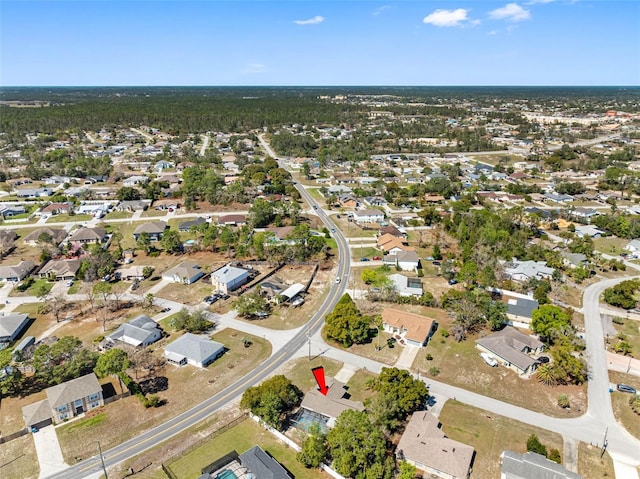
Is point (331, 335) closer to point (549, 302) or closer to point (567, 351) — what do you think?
point (567, 351)

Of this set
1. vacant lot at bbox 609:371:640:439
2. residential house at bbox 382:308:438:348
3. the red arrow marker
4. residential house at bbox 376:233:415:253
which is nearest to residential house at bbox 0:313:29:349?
the red arrow marker


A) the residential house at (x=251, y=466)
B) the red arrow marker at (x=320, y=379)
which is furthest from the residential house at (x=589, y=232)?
the residential house at (x=251, y=466)

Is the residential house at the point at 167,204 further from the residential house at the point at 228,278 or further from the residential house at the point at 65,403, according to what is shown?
the residential house at the point at 65,403

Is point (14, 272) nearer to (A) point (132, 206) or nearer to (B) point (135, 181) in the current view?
(A) point (132, 206)

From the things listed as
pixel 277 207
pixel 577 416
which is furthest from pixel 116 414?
pixel 277 207

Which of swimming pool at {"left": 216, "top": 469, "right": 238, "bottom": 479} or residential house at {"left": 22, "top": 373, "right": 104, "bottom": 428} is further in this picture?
residential house at {"left": 22, "top": 373, "right": 104, "bottom": 428}

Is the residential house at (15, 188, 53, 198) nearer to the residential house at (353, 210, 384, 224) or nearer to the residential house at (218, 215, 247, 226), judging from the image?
the residential house at (218, 215, 247, 226)

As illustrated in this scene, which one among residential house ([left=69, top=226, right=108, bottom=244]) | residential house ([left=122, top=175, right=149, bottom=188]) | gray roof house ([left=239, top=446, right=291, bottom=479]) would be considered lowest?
gray roof house ([left=239, top=446, right=291, bottom=479])
